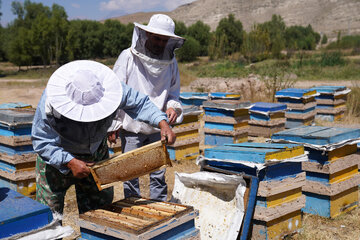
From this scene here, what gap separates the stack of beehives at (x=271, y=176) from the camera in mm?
2715

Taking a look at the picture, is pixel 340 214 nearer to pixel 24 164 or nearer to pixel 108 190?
pixel 108 190

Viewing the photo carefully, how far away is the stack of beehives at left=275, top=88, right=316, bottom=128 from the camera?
7.30 meters

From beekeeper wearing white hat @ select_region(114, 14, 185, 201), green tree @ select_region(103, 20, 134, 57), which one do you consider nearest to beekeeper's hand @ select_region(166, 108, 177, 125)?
beekeeper wearing white hat @ select_region(114, 14, 185, 201)

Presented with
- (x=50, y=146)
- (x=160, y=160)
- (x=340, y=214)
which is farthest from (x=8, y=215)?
(x=340, y=214)

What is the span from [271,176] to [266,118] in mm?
4076

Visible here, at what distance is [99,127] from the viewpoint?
226 centimetres

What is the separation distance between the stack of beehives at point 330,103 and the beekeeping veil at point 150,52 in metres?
6.21

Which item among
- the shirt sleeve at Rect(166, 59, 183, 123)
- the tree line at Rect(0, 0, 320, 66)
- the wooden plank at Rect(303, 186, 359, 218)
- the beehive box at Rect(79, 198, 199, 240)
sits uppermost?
the tree line at Rect(0, 0, 320, 66)

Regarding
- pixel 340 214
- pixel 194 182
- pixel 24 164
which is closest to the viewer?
pixel 194 182

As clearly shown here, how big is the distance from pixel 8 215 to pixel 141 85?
5.03 feet

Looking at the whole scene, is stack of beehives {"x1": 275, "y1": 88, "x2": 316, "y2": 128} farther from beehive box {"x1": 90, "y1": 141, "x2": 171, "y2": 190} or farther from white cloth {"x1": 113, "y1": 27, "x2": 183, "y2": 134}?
beehive box {"x1": 90, "y1": 141, "x2": 171, "y2": 190}

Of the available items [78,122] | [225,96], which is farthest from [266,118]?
[78,122]

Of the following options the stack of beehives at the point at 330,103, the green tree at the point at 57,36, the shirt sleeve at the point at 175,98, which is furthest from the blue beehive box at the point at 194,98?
the green tree at the point at 57,36

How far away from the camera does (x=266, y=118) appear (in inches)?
264
